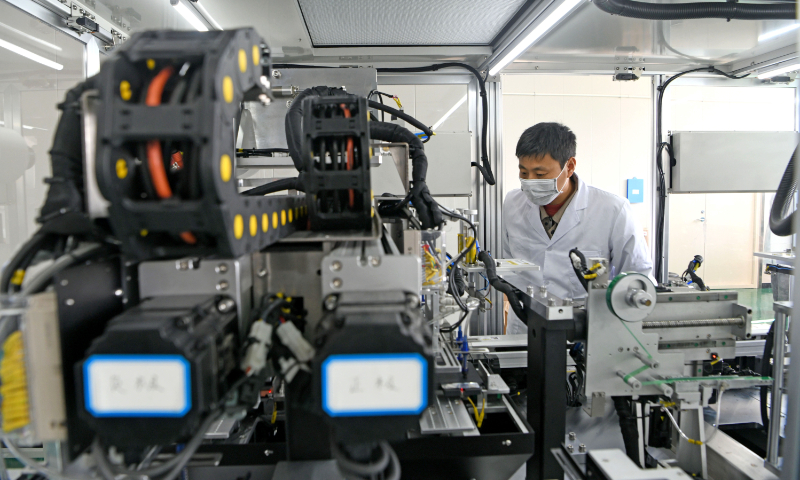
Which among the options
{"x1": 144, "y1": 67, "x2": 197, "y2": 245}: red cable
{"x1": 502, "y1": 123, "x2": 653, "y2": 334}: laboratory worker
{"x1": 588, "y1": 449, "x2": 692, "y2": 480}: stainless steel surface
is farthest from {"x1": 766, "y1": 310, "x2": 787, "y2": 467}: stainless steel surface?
{"x1": 144, "y1": 67, "x2": 197, "y2": 245}: red cable

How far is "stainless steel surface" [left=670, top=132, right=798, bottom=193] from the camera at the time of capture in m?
2.44

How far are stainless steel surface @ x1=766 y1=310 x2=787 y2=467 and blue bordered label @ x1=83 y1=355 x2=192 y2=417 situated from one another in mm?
1357

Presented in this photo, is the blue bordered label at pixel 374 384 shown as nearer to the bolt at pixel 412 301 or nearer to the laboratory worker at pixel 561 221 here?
the bolt at pixel 412 301

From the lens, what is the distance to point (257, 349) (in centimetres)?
56

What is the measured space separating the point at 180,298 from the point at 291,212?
0.31 m

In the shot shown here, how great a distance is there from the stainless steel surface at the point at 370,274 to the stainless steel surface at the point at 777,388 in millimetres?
1063

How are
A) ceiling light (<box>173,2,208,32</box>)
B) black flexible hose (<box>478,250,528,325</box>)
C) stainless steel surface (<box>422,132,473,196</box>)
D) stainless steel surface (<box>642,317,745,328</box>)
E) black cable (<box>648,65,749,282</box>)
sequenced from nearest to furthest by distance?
stainless steel surface (<box>642,317,745,328</box>) → black flexible hose (<box>478,250,528,325</box>) → ceiling light (<box>173,2,208,32</box>) → stainless steel surface (<box>422,132,473,196</box>) → black cable (<box>648,65,749,282</box>)

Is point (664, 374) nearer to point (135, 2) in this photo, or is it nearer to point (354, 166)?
point (354, 166)

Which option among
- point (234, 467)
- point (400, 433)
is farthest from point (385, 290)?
point (234, 467)

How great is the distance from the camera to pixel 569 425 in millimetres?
1277

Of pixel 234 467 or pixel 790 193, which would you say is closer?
pixel 234 467

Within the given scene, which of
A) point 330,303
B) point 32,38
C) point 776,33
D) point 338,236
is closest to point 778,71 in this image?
point 776,33

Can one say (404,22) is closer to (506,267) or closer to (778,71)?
(506,267)

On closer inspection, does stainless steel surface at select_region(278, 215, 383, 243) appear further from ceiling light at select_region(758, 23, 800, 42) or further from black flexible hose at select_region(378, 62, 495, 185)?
ceiling light at select_region(758, 23, 800, 42)
